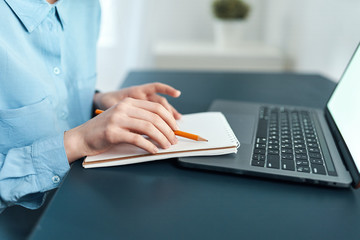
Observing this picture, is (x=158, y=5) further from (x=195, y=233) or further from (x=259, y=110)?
(x=195, y=233)

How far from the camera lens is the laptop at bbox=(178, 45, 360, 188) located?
439 millimetres

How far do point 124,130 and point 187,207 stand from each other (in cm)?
15

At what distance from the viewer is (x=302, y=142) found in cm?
53

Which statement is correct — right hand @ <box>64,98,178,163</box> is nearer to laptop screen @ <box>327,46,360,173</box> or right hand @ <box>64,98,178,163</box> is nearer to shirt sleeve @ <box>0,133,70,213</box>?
shirt sleeve @ <box>0,133,70,213</box>

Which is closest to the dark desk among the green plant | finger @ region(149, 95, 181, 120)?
finger @ region(149, 95, 181, 120)

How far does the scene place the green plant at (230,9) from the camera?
6.16ft

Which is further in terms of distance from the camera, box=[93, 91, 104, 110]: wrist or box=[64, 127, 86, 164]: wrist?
box=[93, 91, 104, 110]: wrist

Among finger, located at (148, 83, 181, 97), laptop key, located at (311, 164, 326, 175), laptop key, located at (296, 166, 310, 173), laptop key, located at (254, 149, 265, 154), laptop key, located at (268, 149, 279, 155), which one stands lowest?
laptop key, located at (311, 164, 326, 175)

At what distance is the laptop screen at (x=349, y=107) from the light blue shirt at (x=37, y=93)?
0.43m

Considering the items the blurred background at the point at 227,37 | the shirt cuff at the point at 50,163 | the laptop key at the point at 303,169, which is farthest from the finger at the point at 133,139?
the blurred background at the point at 227,37

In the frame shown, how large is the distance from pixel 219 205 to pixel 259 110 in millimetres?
362

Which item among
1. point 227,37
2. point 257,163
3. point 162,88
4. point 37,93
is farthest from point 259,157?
point 227,37

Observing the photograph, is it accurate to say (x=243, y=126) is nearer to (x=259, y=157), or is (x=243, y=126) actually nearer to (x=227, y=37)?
(x=259, y=157)

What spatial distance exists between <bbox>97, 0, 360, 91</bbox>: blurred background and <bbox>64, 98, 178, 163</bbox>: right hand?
0.89 metres
